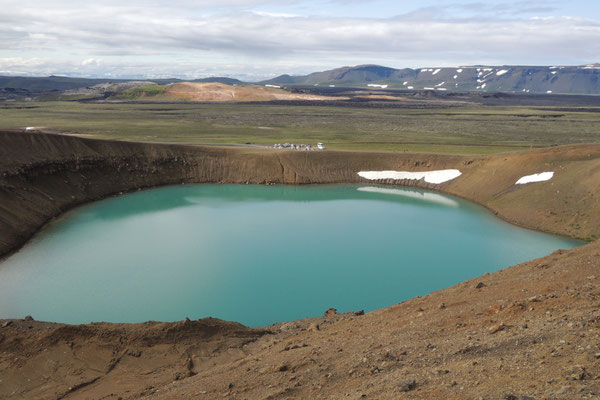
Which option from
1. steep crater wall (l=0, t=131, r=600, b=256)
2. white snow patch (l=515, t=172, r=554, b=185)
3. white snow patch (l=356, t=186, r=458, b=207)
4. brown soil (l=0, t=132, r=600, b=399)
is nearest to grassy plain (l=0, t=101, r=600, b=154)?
steep crater wall (l=0, t=131, r=600, b=256)

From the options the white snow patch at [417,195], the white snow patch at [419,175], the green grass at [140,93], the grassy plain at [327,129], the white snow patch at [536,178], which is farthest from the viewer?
the green grass at [140,93]

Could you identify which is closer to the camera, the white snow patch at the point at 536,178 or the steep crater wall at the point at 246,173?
the steep crater wall at the point at 246,173

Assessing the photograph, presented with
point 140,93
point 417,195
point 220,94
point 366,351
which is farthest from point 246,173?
point 140,93

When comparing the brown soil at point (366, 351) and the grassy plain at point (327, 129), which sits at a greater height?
the grassy plain at point (327, 129)

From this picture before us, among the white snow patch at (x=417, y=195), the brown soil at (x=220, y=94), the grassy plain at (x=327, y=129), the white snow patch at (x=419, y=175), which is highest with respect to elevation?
the brown soil at (x=220, y=94)

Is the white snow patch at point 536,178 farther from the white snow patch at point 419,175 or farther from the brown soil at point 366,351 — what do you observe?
the brown soil at point 366,351

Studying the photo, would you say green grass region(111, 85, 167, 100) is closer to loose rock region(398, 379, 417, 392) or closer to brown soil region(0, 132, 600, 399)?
brown soil region(0, 132, 600, 399)

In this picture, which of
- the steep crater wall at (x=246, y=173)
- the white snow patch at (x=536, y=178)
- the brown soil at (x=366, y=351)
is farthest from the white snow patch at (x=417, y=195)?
the brown soil at (x=366, y=351)
